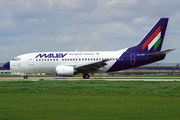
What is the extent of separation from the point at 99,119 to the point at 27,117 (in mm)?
2584

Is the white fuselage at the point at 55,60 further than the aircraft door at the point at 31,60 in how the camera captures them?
No

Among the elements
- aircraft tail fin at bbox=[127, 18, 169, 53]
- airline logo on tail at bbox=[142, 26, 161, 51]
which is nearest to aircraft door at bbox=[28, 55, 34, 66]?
aircraft tail fin at bbox=[127, 18, 169, 53]

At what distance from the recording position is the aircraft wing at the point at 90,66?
120 feet

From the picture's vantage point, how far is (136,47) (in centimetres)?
3916

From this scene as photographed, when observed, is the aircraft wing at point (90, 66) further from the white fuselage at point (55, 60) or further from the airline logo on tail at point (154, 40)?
the airline logo on tail at point (154, 40)

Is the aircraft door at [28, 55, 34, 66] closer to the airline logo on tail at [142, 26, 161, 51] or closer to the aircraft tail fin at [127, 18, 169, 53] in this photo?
the aircraft tail fin at [127, 18, 169, 53]

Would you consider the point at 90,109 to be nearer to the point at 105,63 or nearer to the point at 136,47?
the point at 105,63

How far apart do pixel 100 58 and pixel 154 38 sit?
26.5 feet

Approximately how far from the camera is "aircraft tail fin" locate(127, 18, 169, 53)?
3888cm

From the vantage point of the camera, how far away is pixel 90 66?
3719cm

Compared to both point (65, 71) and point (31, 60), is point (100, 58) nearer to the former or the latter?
point (65, 71)

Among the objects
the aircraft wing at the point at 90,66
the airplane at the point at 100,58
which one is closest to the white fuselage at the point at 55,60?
the airplane at the point at 100,58

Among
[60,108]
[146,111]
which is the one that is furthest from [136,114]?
[60,108]

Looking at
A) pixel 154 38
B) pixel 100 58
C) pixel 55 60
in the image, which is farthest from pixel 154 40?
pixel 55 60
